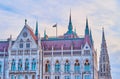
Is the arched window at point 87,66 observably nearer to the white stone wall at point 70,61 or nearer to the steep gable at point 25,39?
the white stone wall at point 70,61

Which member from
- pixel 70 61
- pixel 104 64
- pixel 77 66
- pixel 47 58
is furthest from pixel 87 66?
pixel 104 64

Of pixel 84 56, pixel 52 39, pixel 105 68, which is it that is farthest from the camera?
pixel 105 68

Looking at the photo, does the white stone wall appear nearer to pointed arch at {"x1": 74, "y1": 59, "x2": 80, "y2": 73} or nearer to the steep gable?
pointed arch at {"x1": 74, "y1": 59, "x2": 80, "y2": 73}

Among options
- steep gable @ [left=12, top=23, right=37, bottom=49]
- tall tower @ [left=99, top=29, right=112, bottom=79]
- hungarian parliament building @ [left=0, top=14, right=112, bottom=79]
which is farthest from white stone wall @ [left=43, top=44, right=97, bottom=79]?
tall tower @ [left=99, top=29, right=112, bottom=79]

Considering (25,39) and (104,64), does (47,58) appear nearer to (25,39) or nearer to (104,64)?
(25,39)

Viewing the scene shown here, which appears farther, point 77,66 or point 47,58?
point 47,58

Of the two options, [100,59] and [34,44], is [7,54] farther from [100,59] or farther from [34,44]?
[100,59]

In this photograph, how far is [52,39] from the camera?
10762 cm

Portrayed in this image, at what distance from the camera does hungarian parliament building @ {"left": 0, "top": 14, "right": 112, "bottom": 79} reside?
100938 millimetres

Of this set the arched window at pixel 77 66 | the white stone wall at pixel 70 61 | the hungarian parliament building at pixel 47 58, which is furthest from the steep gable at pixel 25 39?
the arched window at pixel 77 66

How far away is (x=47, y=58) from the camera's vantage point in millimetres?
103688

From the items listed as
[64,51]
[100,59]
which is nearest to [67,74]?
[64,51]

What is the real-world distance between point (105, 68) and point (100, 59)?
4.09 metres

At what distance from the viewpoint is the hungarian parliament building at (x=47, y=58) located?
10094cm
